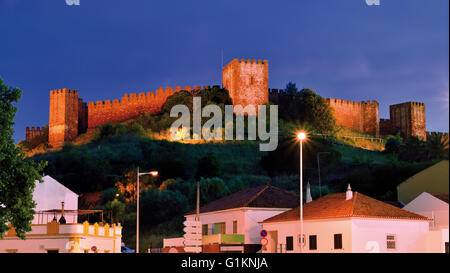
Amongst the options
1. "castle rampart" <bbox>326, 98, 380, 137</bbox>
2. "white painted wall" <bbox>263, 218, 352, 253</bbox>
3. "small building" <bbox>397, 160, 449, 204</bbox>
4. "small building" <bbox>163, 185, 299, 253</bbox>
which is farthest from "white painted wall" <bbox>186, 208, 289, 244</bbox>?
"castle rampart" <bbox>326, 98, 380, 137</bbox>

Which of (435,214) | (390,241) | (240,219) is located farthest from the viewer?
(240,219)

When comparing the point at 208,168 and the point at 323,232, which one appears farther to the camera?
the point at 208,168

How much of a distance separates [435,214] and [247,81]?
5555 centimetres

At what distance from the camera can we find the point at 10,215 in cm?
2527

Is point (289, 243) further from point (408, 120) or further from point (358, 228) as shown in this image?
point (408, 120)

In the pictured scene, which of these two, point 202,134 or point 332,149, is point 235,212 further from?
point 202,134

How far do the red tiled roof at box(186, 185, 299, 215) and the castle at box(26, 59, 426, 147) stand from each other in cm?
4608

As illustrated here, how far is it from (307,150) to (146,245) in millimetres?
33077

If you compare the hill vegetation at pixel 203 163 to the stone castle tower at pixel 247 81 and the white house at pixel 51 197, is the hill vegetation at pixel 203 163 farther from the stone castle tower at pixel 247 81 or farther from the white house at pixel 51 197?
the white house at pixel 51 197

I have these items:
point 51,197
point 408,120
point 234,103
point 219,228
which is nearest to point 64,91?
point 234,103

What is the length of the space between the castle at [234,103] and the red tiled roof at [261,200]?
46.1m

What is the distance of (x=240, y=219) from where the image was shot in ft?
130

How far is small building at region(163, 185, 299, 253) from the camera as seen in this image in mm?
37344
